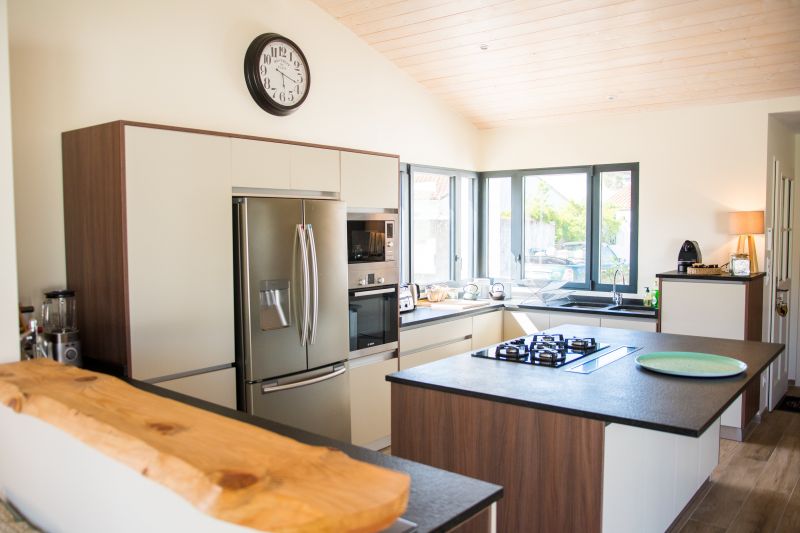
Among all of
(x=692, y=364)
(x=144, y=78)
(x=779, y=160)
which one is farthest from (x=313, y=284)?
(x=779, y=160)

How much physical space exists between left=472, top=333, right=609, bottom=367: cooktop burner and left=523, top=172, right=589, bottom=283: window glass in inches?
96.9

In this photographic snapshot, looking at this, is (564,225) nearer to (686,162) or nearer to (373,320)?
(686,162)

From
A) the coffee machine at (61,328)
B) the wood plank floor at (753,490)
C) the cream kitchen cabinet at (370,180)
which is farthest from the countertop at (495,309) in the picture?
the coffee machine at (61,328)

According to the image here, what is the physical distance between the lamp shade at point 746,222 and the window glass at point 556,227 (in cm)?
128

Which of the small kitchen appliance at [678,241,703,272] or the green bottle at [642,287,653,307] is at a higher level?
the small kitchen appliance at [678,241,703,272]

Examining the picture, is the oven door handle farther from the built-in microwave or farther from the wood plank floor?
the wood plank floor

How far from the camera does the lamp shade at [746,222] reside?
4.72 m

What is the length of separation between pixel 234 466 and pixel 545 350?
7.67 feet

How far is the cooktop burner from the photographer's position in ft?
9.85

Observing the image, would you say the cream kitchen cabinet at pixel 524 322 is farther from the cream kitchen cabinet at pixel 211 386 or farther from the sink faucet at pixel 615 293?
the cream kitchen cabinet at pixel 211 386

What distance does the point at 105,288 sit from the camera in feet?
9.77

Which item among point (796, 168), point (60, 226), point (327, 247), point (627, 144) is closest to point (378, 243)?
point (327, 247)

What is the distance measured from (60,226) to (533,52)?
10.5 feet

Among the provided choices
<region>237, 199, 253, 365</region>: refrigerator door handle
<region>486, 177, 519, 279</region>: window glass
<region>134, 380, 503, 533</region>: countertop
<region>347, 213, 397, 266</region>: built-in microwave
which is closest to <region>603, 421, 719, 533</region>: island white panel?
<region>134, 380, 503, 533</region>: countertop
